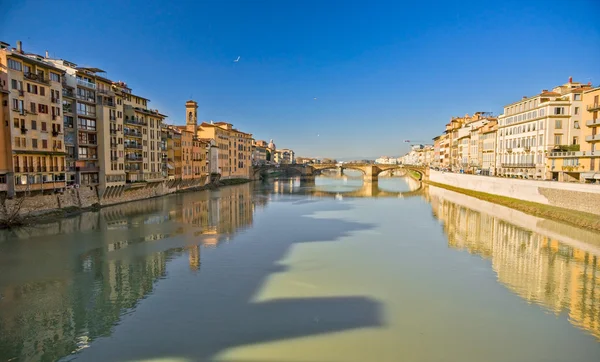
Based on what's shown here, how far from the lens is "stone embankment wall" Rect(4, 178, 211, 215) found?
25438 millimetres

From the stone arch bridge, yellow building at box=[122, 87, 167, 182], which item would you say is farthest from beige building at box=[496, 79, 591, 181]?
yellow building at box=[122, 87, 167, 182]

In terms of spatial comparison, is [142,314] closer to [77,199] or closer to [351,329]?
[351,329]

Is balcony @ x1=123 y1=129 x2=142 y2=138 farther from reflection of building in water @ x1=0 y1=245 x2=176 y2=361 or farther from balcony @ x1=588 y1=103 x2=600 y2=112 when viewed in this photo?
balcony @ x1=588 y1=103 x2=600 y2=112

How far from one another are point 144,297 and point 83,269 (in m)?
4.94

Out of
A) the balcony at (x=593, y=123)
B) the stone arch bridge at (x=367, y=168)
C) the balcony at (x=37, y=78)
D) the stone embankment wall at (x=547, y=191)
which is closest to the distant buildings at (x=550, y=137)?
the balcony at (x=593, y=123)

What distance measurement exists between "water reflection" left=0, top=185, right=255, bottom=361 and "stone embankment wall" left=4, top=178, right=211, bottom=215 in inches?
68.0

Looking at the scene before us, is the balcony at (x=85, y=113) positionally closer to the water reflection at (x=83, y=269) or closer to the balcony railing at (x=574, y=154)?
the water reflection at (x=83, y=269)

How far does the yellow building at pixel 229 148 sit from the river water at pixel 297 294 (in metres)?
42.9

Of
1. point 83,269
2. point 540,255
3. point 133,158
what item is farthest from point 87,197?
point 540,255

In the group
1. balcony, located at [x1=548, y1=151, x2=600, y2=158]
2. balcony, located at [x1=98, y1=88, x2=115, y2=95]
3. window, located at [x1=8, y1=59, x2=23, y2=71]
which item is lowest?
balcony, located at [x1=548, y1=151, x2=600, y2=158]

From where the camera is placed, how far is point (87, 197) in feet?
104

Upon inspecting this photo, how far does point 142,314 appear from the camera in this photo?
36.5 feet

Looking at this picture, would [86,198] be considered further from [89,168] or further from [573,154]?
[573,154]

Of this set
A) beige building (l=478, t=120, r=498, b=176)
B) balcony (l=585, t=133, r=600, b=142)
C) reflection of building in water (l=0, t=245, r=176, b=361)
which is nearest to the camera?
reflection of building in water (l=0, t=245, r=176, b=361)
